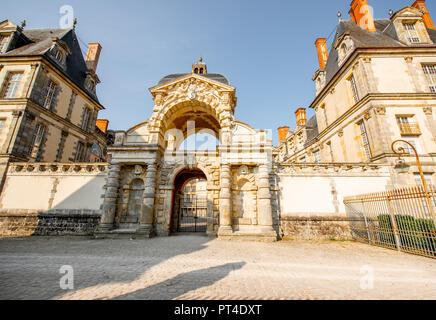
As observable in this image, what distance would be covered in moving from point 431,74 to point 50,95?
94.7ft

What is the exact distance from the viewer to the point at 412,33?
1415cm

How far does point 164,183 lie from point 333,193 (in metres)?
9.92

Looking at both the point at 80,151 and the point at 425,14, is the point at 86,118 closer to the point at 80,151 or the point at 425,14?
the point at 80,151

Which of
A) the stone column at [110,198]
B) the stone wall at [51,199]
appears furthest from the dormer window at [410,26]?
the stone wall at [51,199]

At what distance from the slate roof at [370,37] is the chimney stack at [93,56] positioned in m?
24.4

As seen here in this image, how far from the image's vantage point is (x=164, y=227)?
1021 centimetres

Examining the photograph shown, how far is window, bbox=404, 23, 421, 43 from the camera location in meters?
14.0

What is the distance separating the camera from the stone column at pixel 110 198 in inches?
378

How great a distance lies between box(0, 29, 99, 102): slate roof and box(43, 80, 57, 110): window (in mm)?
1446

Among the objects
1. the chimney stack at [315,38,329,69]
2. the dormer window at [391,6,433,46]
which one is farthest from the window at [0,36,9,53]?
the dormer window at [391,6,433,46]

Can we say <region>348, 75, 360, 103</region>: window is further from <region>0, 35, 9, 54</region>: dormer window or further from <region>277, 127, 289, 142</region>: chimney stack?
<region>0, 35, 9, 54</region>: dormer window

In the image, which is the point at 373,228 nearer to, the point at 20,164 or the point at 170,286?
the point at 170,286

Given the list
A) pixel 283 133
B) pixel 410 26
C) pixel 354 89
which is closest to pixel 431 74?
pixel 410 26
